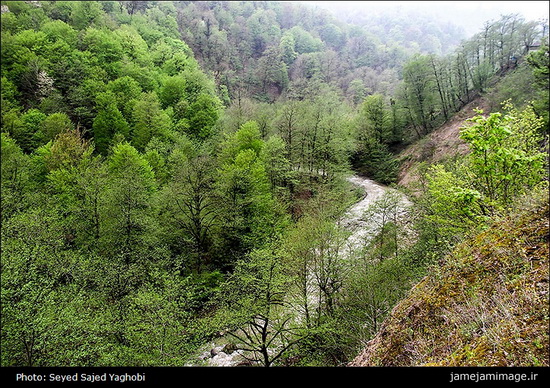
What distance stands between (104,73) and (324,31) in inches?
4383

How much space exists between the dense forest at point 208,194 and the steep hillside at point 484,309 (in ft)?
2.90

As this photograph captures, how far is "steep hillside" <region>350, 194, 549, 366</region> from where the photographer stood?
3.88 meters

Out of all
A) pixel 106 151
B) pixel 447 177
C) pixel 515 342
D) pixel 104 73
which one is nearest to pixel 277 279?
pixel 447 177

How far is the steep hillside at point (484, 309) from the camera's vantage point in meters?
3.88

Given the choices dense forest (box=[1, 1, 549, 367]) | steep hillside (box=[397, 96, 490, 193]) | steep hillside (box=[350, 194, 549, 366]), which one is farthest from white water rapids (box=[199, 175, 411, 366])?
steep hillside (box=[350, 194, 549, 366])

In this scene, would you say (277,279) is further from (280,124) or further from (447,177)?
(280,124)

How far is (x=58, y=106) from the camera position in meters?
35.4

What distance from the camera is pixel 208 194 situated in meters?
24.3

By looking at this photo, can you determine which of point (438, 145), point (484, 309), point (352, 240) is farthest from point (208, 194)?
point (438, 145)

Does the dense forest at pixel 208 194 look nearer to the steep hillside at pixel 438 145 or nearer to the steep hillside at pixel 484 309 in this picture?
the steep hillside at pixel 484 309

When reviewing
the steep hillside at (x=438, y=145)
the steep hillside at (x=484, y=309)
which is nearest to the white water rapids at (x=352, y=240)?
the steep hillside at (x=438, y=145)

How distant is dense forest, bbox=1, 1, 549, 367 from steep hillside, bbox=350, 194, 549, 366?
0.88 m

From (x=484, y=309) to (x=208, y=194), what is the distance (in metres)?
21.9

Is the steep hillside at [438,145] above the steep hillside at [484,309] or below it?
above
